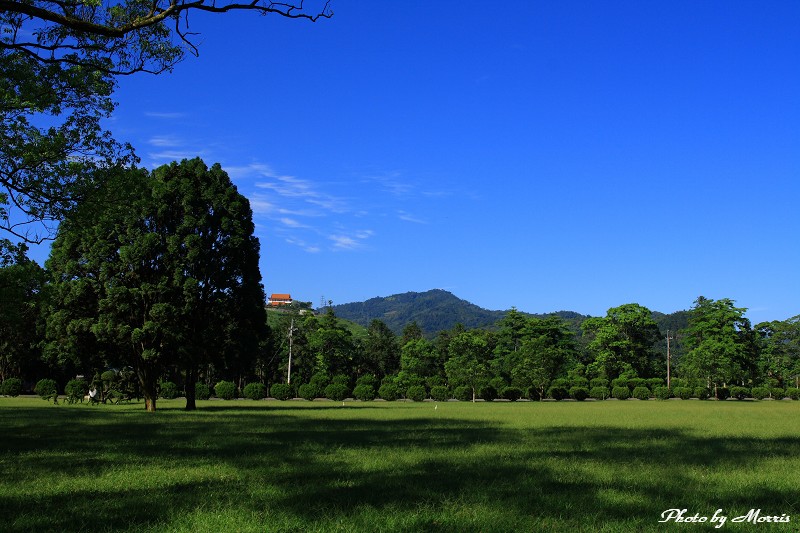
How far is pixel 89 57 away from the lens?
12.6m

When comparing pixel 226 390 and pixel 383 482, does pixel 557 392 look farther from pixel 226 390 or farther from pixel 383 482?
pixel 383 482

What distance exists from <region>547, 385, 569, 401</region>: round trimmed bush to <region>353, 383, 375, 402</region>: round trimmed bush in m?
17.5

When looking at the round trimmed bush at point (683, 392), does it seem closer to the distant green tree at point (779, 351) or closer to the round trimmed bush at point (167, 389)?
the distant green tree at point (779, 351)

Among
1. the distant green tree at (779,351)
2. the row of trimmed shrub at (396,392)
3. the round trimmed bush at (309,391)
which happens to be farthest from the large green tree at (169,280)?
the distant green tree at (779,351)

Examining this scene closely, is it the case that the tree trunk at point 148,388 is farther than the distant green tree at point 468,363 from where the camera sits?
No

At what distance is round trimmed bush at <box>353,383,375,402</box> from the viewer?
52.3 m

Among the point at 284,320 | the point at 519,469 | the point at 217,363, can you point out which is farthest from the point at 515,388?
the point at 519,469

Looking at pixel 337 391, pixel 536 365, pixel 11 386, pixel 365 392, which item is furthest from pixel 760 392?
pixel 11 386

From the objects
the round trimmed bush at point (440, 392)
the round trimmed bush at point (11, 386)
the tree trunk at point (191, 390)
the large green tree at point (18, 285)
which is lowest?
the round trimmed bush at point (440, 392)

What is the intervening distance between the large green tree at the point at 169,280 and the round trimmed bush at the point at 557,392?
111 ft

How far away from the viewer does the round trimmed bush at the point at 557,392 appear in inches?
2320

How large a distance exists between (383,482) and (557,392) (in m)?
52.6

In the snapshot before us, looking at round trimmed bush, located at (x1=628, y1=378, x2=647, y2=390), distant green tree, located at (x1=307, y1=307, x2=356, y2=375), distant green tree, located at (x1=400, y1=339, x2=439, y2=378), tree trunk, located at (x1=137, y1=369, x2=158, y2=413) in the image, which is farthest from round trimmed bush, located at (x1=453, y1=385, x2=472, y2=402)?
tree trunk, located at (x1=137, y1=369, x2=158, y2=413)

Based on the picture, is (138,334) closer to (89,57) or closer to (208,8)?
(89,57)
